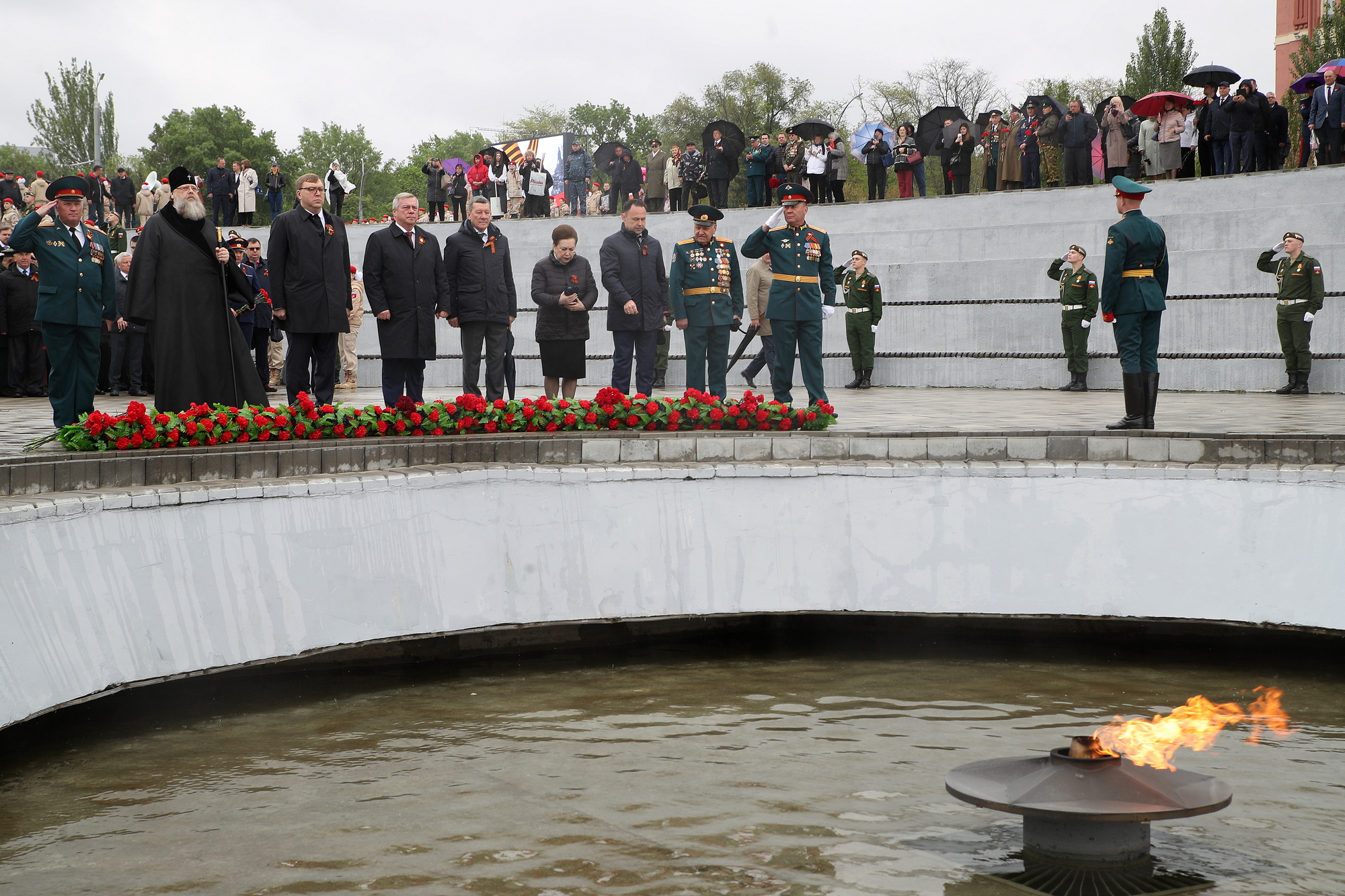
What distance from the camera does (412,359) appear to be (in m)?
10.1

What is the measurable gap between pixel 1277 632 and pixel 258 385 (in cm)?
641

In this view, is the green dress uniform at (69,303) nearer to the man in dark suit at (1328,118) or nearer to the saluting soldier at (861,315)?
the saluting soldier at (861,315)

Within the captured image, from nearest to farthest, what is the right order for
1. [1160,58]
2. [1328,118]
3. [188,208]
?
[188,208]
[1328,118]
[1160,58]

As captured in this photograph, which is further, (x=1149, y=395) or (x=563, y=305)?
(x=563, y=305)

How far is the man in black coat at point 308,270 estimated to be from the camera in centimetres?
926

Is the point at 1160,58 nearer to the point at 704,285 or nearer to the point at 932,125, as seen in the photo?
the point at 932,125

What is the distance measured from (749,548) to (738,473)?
428 mm

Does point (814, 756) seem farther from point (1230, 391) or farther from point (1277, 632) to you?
point (1230, 391)

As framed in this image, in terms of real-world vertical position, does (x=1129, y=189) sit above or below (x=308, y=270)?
above

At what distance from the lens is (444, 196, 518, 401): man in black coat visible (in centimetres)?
1050

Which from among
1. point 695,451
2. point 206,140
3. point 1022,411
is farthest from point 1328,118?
point 206,140

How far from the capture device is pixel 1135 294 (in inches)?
364

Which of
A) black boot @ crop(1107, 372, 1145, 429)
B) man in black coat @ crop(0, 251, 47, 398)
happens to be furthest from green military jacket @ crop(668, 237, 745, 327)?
man in black coat @ crop(0, 251, 47, 398)

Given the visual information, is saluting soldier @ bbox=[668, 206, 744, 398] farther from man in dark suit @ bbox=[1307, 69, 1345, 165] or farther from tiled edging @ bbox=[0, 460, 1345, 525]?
man in dark suit @ bbox=[1307, 69, 1345, 165]
